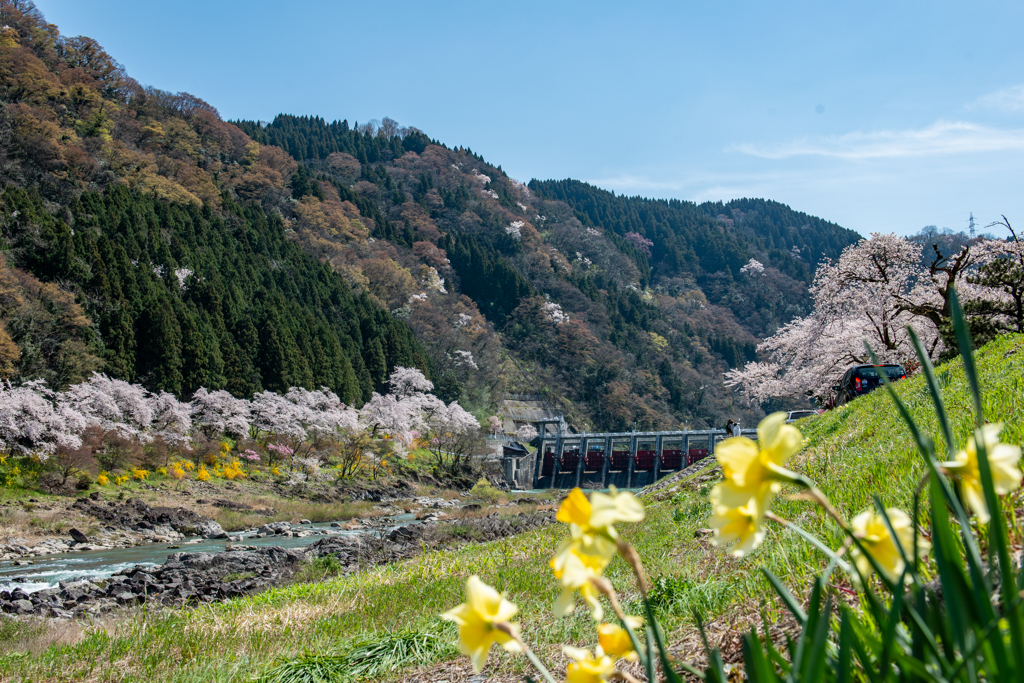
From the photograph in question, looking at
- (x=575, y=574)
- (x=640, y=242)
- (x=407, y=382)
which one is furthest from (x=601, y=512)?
(x=640, y=242)

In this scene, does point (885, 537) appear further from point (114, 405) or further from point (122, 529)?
point (114, 405)

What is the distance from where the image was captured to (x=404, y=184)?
9756 centimetres

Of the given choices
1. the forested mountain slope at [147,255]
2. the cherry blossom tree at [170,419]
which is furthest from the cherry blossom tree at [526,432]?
the cherry blossom tree at [170,419]

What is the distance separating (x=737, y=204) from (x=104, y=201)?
463ft

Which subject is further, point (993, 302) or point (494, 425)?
point (494, 425)

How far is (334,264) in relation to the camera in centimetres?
6256

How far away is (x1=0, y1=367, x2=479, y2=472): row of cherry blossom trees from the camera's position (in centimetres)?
2180

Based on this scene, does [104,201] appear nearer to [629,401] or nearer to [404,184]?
[629,401]

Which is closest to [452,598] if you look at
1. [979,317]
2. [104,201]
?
[979,317]

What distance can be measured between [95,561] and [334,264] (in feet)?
161

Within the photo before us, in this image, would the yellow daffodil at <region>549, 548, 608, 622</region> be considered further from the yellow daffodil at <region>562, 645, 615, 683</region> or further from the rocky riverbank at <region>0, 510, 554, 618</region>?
the rocky riverbank at <region>0, 510, 554, 618</region>

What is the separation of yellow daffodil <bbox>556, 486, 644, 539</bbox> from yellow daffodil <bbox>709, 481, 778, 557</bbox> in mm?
113

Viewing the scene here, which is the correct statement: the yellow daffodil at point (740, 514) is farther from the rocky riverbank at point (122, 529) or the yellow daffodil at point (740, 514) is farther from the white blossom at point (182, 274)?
the white blossom at point (182, 274)

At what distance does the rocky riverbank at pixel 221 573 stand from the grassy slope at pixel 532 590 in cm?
335
